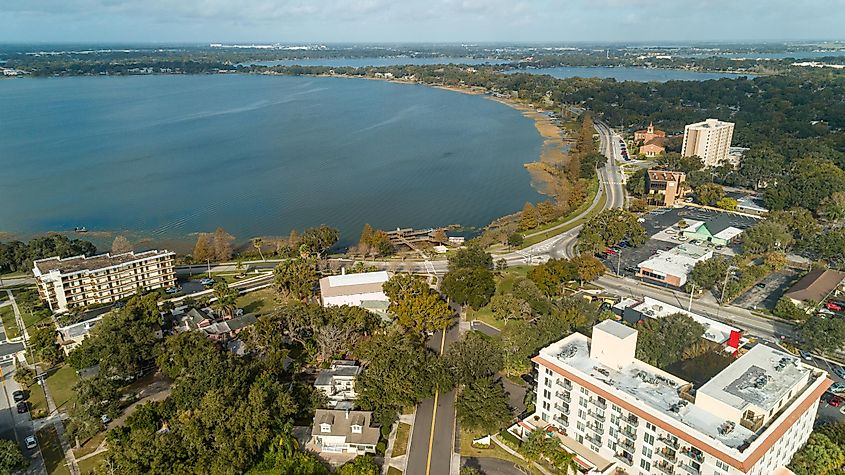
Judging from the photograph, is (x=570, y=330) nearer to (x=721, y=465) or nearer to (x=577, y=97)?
(x=721, y=465)

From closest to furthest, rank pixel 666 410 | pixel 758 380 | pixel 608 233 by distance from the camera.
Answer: pixel 666 410, pixel 758 380, pixel 608 233

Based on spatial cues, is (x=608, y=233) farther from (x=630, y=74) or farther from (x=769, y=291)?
(x=630, y=74)

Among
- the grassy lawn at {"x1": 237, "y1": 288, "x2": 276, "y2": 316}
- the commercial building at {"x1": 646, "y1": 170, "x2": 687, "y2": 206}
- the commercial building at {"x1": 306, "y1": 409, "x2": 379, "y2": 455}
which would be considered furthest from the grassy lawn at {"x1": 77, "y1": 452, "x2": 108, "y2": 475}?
the commercial building at {"x1": 646, "y1": 170, "x2": 687, "y2": 206}

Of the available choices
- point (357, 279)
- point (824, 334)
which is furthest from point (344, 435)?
point (824, 334)

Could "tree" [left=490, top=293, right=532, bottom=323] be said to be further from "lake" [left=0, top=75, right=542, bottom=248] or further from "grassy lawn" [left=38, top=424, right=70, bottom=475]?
"grassy lawn" [left=38, top=424, right=70, bottom=475]

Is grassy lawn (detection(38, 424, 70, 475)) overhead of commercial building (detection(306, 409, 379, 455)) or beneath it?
beneath

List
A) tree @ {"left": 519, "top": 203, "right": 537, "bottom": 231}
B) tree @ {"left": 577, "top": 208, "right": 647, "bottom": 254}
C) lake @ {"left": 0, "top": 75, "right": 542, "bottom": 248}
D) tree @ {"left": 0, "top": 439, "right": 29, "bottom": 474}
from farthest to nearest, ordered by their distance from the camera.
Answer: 1. lake @ {"left": 0, "top": 75, "right": 542, "bottom": 248}
2. tree @ {"left": 519, "top": 203, "right": 537, "bottom": 231}
3. tree @ {"left": 577, "top": 208, "right": 647, "bottom": 254}
4. tree @ {"left": 0, "top": 439, "right": 29, "bottom": 474}
